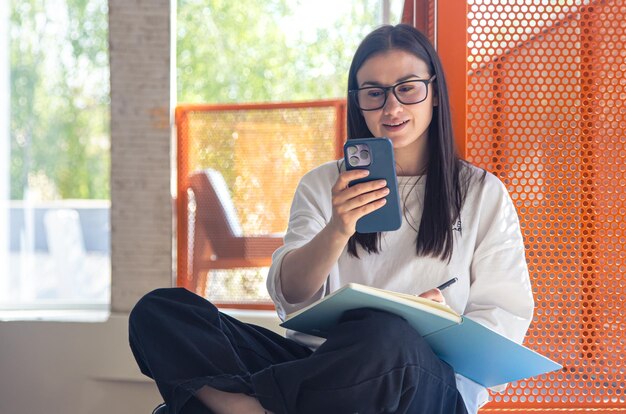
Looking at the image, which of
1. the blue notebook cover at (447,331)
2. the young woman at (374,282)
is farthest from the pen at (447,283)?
the blue notebook cover at (447,331)

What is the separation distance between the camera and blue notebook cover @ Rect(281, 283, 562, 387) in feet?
6.06

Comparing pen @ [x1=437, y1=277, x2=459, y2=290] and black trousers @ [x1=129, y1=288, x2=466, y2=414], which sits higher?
pen @ [x1=437, y1=277, x2=459, y2=290]

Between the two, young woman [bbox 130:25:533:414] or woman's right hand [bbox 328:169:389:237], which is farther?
woman's right hand [bbox 328:169:389:237]

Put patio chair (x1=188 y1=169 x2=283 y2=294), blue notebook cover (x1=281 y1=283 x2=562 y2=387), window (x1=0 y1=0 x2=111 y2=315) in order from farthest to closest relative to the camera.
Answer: window (x1=0 y1=0 x2=111 y2=315) → patio chair (x1=188 y1=169 x2=283 y2=294) → blue notebook cover (x1=281 y1=283 x2=562 y2=387)

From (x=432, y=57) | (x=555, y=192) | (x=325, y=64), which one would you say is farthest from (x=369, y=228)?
(x=325, y=64)

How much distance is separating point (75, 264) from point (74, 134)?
6.52m

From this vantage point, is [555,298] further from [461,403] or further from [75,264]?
[75,264]

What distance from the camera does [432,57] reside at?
239cm

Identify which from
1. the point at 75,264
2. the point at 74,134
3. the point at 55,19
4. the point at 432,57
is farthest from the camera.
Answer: the point at 74,134

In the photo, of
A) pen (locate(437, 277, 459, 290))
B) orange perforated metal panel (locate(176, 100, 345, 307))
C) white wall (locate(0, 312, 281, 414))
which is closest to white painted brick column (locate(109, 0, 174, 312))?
orange perforated metal panel (locate(176, 100, 345, 307))

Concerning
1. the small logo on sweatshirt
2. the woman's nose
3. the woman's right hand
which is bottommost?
the small logo on sweatshirt

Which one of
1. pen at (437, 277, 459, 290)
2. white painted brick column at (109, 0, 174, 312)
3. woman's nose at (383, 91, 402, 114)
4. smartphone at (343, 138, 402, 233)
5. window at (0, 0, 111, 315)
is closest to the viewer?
smartphone at (343, 138, 402, 233)

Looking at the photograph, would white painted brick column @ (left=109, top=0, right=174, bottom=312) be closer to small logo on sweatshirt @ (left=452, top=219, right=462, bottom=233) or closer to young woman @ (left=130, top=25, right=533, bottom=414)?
young woman @ (left=130, top=25, right=533, bottom=414)

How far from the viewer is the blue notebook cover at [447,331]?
1846 mm
